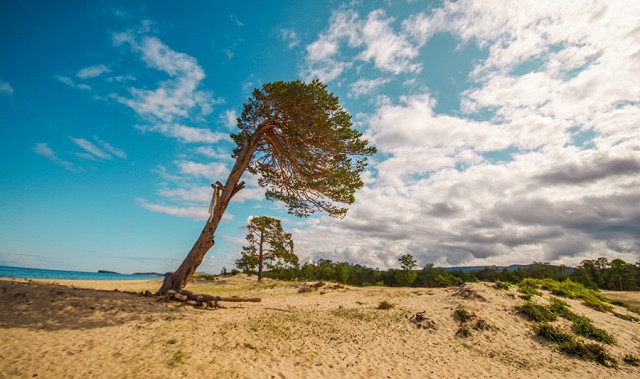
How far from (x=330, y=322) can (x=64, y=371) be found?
9.73 meters

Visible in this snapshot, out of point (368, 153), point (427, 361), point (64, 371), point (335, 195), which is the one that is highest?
point (368, 153)

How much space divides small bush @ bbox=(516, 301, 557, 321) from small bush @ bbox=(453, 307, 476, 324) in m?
3.25

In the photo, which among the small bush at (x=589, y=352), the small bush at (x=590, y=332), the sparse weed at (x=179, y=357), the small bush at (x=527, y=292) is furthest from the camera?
the small bush at (x=527, y=292)

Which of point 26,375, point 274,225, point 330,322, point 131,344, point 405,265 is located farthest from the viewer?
point 405,265

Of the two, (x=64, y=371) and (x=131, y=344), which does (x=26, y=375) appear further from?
(x=131, y=344)

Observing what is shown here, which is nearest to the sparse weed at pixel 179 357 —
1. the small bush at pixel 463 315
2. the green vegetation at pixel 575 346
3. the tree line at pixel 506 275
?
the small bush at pixel 463 315

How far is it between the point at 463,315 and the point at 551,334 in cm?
346

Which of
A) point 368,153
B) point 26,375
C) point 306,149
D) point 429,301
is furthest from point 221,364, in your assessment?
point 429,301

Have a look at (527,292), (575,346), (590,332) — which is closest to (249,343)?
(575,346)

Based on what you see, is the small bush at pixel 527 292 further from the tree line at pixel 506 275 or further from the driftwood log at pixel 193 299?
the tree line at pixel 506 275

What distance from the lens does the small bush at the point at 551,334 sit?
38.5ft

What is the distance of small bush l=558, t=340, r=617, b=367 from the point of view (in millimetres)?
10257

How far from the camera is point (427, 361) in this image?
30.4 feet

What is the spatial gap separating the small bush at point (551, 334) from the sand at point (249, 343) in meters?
0.48
